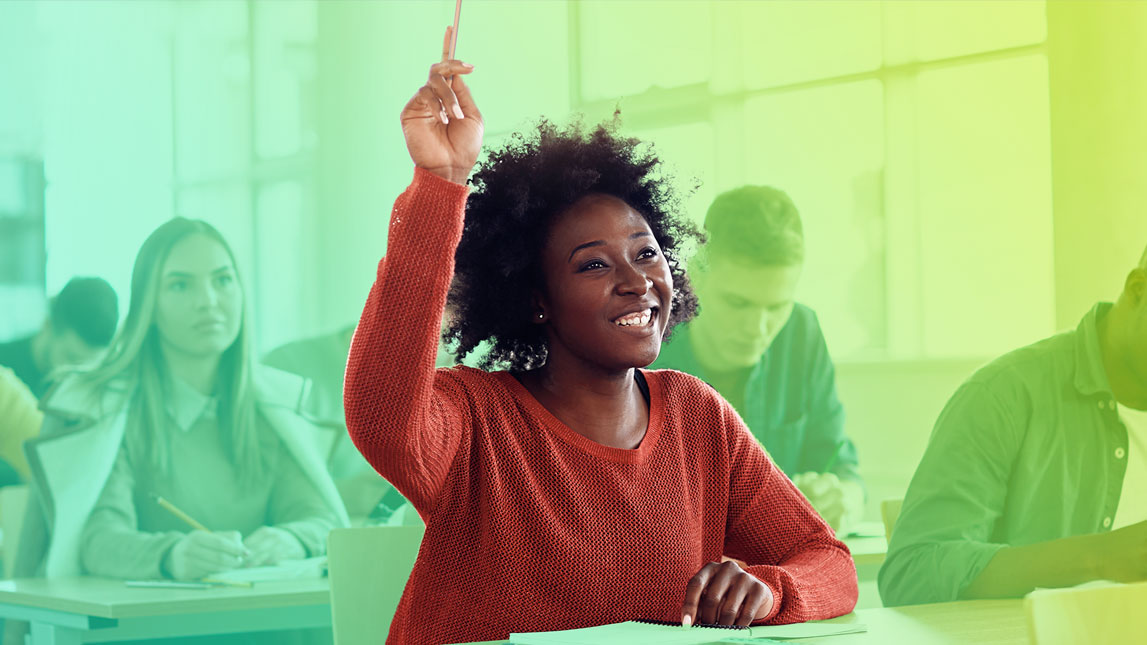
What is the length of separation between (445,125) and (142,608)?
141 centimetres

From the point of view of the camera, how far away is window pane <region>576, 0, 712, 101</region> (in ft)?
9.52

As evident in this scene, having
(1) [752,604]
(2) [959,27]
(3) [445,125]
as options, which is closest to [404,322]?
(3) [445,125]

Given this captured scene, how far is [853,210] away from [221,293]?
164cm

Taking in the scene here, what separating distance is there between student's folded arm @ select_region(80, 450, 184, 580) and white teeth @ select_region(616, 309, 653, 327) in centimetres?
150

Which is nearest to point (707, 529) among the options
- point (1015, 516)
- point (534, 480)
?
point (534, 480)

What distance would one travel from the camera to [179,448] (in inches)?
96.3

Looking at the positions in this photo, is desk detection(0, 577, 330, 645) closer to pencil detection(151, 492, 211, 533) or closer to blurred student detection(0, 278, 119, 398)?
pencil detection(151, 492, 211, 533)

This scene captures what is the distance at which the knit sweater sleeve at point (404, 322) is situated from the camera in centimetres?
98

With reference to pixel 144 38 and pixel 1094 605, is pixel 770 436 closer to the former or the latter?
pixel 144 38

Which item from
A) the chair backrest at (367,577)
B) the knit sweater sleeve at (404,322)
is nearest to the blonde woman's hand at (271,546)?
the chair backrest at (367,577)

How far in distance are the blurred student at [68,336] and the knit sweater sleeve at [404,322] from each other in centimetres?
160

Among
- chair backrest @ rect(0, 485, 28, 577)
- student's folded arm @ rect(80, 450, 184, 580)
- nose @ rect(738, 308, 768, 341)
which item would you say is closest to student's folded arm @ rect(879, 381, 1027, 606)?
nose @ rect(738, 308, 768, 341)

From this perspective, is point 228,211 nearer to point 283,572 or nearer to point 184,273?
point 184,273

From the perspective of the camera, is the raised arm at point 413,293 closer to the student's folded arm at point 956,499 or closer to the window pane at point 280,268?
the student's folded arm at point 956,499
